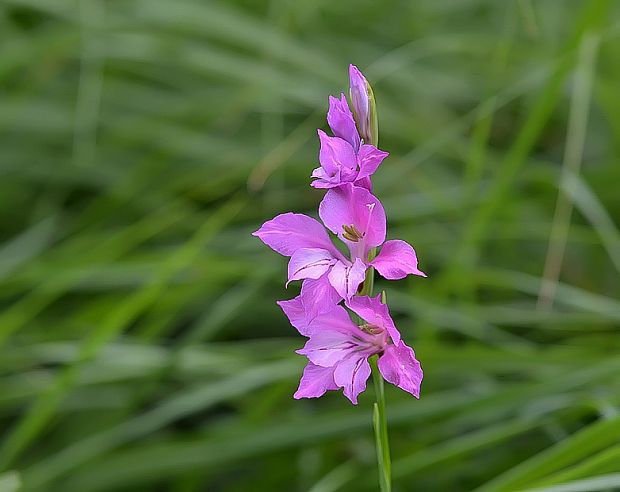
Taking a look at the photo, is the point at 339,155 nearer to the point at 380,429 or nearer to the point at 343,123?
the point at 343,123

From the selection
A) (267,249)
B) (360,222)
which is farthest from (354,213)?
(267,249)

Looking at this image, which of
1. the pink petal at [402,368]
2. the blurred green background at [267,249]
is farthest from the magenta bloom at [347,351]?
the blurred green background at [267,249]

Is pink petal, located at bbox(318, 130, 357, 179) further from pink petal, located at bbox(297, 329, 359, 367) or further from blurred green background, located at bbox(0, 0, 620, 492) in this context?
blurred green background, located at bbox(0, 0, 620, 492)

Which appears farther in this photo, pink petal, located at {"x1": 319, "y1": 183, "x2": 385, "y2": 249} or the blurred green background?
the blurred green background

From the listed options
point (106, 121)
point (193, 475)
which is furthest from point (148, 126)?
point (193, 475)

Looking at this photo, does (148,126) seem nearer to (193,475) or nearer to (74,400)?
(74,400)

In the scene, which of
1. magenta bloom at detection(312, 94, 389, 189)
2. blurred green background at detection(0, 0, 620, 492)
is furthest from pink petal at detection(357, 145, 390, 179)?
blurred green background at detection(0, 0, 620, 492)

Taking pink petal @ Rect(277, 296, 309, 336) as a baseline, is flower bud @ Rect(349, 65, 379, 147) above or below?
above

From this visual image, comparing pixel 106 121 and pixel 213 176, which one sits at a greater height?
pixel 106 121
